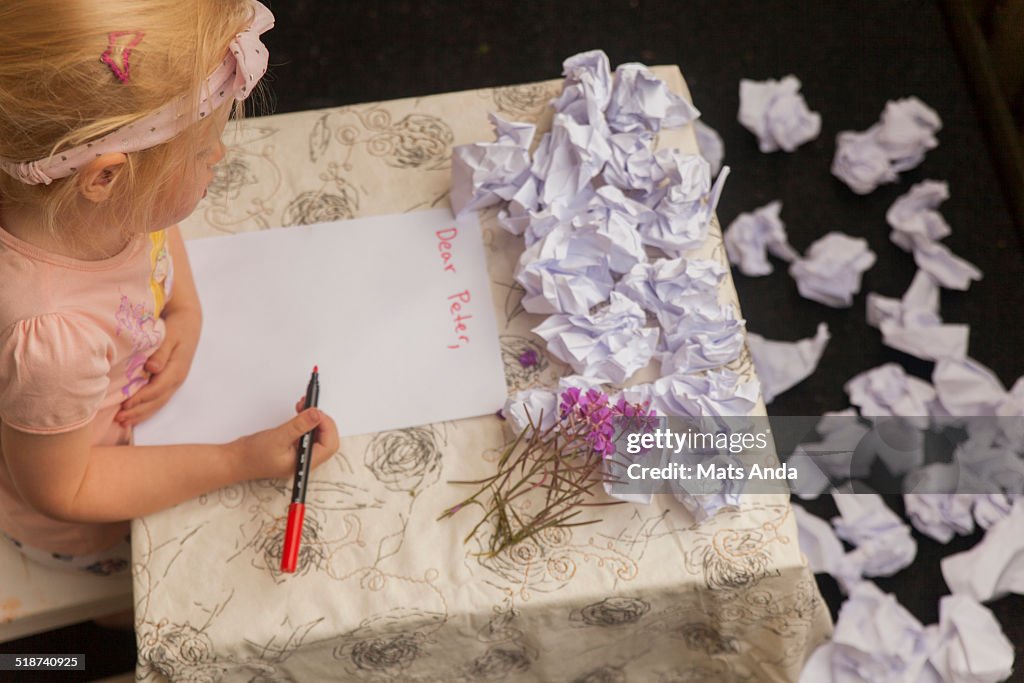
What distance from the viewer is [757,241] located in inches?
58.2

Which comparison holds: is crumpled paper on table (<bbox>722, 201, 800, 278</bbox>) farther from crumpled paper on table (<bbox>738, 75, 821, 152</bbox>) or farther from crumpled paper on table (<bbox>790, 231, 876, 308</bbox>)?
crumpled paper on table (<bbox>738, 75, 821, 152</bbox>)

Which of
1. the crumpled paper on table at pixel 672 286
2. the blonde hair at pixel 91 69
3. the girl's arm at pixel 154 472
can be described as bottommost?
the girl's arm at pixel 154 472

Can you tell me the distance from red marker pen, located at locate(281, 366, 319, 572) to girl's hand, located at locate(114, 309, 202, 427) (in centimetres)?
16

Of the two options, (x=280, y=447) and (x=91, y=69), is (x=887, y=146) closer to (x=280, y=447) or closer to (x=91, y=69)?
(x=280, y=447)

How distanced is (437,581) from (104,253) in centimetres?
40

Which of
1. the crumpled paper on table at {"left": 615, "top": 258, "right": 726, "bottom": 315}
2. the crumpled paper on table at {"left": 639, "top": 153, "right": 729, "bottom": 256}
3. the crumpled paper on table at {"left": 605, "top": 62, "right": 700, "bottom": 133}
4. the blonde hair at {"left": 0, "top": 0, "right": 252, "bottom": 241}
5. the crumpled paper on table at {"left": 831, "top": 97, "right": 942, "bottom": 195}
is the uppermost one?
the crumpled paper on table at {"left": 831, "top": 97, "right": 942, "bottom": 195}

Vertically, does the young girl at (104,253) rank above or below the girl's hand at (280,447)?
above

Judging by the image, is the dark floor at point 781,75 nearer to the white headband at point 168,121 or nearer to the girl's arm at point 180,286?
the girl's arm at point 180,286

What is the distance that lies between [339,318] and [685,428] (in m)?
0.35

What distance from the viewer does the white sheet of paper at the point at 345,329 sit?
33.0 inches

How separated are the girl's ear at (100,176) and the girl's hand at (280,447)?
9.5 inches

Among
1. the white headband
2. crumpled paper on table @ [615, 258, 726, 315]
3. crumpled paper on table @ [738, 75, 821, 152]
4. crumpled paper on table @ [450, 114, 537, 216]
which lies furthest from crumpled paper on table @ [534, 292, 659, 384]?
crumpled paper on table @ [738, 75, 821, 152]

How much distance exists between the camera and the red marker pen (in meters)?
0.76

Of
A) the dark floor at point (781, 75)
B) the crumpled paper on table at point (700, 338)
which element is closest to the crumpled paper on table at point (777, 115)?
the dark floor at point (781, 75)
